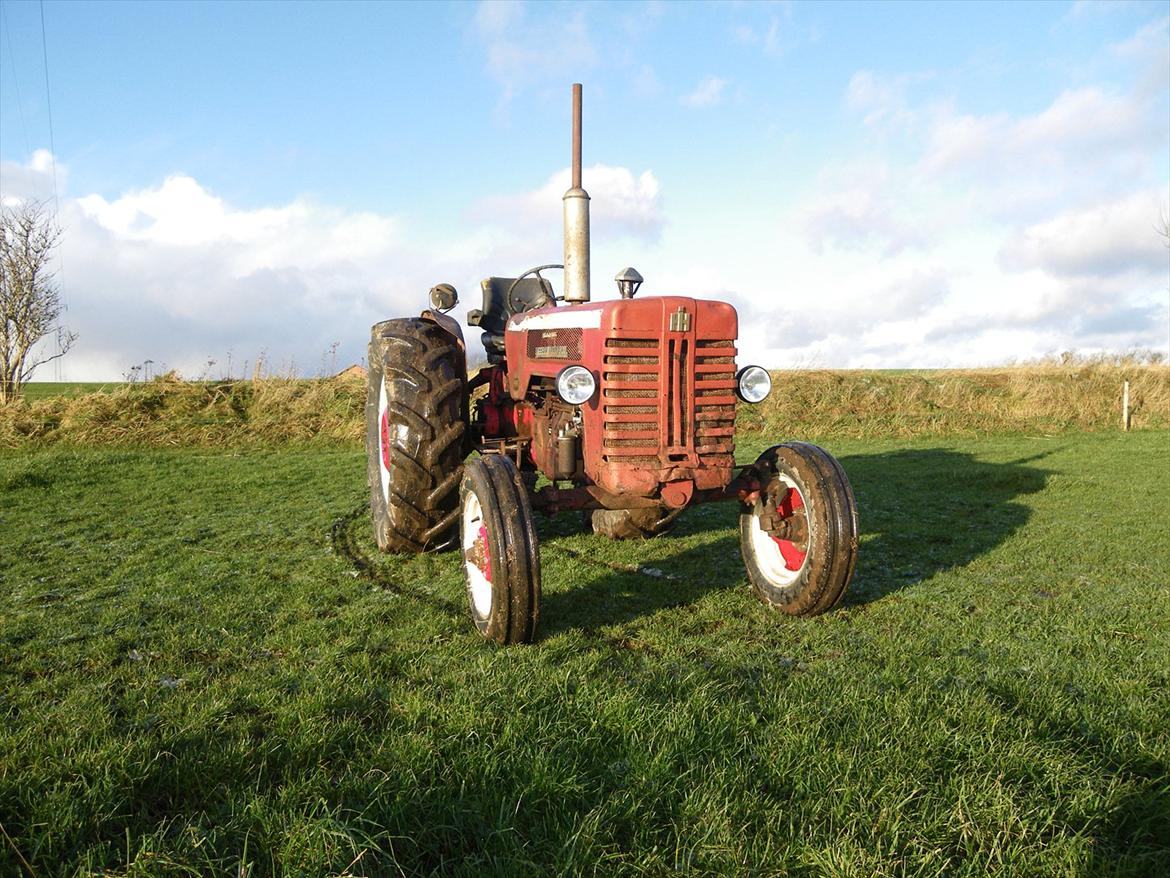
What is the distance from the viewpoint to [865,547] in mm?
6109

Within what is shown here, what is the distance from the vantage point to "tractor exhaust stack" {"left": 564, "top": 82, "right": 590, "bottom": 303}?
5.54m

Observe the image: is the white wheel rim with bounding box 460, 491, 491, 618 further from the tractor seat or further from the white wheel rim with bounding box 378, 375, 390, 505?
the tractor seat

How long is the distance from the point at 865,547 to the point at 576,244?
316 cm

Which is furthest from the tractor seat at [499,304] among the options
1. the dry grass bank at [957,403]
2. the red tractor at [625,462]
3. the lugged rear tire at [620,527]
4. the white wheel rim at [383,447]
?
the dry grass bank at [957,403]

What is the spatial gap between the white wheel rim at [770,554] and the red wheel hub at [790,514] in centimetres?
2

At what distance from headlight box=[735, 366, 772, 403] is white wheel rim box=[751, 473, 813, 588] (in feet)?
1.62

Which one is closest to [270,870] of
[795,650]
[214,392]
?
[795,650]

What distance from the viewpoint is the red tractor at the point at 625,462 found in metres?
3.84

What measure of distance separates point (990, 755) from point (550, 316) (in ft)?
10.9

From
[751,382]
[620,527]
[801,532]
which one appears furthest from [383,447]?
[801,532]

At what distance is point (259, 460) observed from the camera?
38.4 ft

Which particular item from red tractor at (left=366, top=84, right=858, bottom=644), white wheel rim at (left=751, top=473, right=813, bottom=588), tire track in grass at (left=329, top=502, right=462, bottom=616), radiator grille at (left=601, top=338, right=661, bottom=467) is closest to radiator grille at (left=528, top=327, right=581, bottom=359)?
red tractor at (left=366, top=84, right=858, bottom=644)

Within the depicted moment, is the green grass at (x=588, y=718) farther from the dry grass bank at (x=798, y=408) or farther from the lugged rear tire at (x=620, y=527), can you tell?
the dry grass bank at (x=798, y=408)

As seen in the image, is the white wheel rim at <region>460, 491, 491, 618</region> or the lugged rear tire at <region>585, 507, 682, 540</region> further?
the lugged rear tire at <region>585, 507, 682, 540</region>
